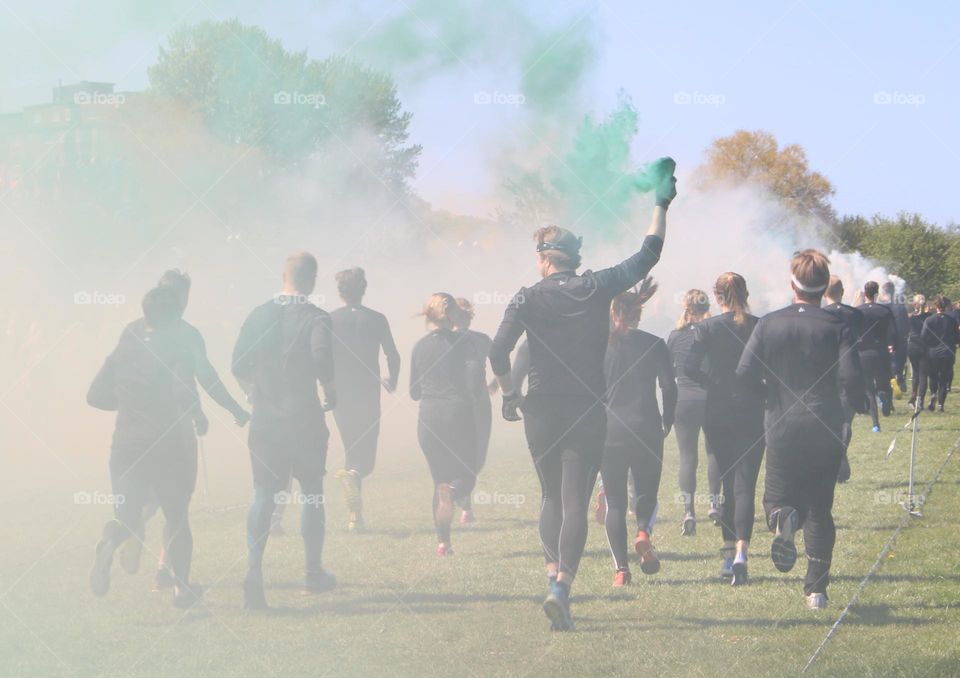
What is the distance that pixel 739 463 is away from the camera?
7527 mm

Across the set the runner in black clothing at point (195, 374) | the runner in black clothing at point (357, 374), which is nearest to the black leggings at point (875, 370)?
the runner in black clothing at point (357, 374)

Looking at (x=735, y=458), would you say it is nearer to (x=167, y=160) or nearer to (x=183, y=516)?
(x=183, y=516)

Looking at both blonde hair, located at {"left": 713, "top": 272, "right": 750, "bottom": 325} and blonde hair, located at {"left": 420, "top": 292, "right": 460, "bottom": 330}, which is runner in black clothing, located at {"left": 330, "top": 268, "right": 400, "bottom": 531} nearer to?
blonde hair, located at {"left": 420, "top": 292, "right": 460, "bottom": 330}

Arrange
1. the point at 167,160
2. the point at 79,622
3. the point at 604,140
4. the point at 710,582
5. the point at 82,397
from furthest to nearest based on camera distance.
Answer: the point at 604,140, the point at 167,160, the point at 82,397, the point at 710,582, the point at 79,622

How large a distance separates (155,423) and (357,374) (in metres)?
2.72

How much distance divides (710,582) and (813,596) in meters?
0.98

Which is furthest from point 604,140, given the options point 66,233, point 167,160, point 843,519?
point 843,519

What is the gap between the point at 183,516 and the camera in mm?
7145

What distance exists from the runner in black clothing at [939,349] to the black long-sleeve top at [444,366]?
13.2 metres

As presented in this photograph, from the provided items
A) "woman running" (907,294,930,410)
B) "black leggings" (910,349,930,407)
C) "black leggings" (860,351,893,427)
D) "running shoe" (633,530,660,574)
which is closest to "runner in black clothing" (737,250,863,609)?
"running shoe" (633,530,660,574)

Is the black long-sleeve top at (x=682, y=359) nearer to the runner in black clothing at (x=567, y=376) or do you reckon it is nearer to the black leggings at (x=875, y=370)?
the runner in black clothing at (x=567, y=376)

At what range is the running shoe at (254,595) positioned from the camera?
6.87 metres

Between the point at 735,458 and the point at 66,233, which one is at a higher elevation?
the point at 66,233

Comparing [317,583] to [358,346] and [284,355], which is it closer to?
[284,355]
